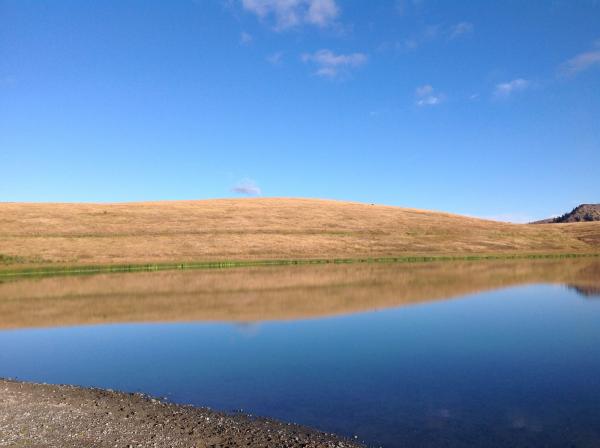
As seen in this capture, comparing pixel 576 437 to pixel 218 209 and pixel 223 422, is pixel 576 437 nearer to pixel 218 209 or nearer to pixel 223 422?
pixel 223 422

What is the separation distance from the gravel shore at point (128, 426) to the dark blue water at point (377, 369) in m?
1.01

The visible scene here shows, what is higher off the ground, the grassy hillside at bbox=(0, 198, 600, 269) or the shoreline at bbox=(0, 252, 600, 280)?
the grassy hillside at bbox=(0, 198, 600, 269)

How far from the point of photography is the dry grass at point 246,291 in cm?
2994

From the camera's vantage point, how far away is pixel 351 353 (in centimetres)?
1991

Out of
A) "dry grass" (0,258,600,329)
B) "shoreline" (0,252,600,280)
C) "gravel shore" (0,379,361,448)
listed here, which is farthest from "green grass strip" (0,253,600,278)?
"gravel shore" (0,379,361,448)

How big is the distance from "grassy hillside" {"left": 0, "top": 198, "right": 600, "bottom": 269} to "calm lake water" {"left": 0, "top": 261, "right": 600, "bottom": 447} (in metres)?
28.3

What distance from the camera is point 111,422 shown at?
12.1 m

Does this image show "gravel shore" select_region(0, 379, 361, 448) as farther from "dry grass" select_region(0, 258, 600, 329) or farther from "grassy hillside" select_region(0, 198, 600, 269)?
"grassy hillside" select_region(0, 198, 600, 269)

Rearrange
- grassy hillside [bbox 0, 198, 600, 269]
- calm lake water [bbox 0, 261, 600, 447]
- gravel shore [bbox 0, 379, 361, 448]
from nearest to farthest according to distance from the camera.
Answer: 1. gravel shore [bbox 0, 379, 361, 448]
2. calm lake water [bbox 0, 261, 600, 447]
3. grassy hillside [bbox 0, 198, 600, 269]

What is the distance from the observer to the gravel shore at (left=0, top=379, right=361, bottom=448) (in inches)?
432

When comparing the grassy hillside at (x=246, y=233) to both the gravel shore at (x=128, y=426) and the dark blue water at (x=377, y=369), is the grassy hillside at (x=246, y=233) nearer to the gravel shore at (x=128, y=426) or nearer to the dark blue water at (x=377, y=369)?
the dark blue water at (x=377, y=369)

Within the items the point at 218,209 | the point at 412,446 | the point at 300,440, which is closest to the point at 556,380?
the point at 412,446

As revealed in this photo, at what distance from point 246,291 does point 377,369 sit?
22.7 meters

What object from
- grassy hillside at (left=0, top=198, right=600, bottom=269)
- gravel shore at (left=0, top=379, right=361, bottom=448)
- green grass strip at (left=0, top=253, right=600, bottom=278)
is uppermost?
grassy hillside at (left=0, top=198, right=600, bottom=269)
